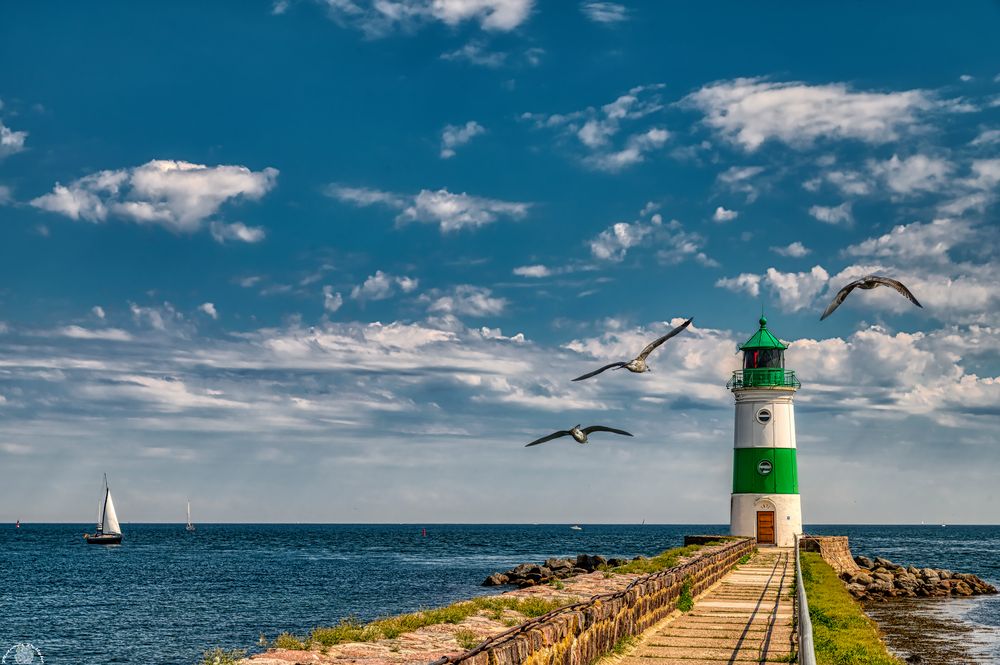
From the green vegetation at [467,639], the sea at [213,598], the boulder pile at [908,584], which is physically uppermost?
the green vegetation at [467,639]

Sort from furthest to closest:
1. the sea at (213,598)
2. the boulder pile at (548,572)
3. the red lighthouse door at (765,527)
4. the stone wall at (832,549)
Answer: the boulder pile at (548,572), the red lighthouse door at (765,527), the stone wall at (832,549), the sea at (213,598)

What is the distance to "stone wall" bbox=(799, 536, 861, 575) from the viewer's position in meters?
43.9

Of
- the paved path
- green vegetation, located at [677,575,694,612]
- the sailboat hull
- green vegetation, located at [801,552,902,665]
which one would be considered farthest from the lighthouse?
the sailboat hull

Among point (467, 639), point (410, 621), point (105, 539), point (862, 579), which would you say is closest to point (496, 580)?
point (862, 579)

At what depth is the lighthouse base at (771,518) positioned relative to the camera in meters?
44.4

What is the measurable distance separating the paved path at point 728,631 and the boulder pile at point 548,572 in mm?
32379

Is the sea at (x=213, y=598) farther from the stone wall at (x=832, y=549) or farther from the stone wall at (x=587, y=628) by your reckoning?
the stone wall at (x=587, y=628)

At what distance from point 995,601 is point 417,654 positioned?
43268 mm

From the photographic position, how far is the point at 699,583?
72.9ft

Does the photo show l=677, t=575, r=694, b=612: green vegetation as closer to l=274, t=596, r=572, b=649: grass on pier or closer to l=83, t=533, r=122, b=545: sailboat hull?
l=274, t=596, r=572, b=649: grass on pier

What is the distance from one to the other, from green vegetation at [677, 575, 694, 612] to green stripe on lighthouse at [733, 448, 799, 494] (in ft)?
83.4

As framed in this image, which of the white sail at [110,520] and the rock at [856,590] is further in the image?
the white sail at [110,520]

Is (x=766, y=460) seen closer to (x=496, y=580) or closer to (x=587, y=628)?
(x=496, y=580)

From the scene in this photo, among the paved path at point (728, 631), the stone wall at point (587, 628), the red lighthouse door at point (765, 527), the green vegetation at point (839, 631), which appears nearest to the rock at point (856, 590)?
the red lighthouse door at point (765, 527)
